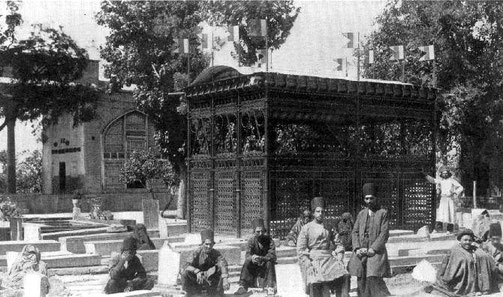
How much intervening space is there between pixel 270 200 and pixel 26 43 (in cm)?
2388

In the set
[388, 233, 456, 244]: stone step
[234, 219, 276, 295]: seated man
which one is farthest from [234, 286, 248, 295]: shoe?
[388, 233, 456, 244]: stone step

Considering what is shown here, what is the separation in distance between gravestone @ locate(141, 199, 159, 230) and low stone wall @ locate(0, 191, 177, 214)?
1501 centimetres

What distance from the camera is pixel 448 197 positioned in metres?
20.7

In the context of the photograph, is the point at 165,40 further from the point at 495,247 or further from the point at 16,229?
the point at 495,247

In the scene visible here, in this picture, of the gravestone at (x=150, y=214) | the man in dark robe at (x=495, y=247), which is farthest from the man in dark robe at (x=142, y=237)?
the gravestone at (x=150, y=214)

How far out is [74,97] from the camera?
40.2 meters

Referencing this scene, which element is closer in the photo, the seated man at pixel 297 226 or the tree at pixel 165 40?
the seated man at pixel 297 226

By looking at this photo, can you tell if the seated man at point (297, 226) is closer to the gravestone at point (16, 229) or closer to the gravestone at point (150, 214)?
the gravestone at point (150, 214)

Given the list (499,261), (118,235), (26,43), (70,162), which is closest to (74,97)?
(26,43)

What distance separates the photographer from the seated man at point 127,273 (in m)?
11.0

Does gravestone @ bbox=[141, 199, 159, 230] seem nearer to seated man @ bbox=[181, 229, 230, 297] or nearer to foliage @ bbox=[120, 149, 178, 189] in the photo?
seated man @ bbox=[181, 229, 230, 297]

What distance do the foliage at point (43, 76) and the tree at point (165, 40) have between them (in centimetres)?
774

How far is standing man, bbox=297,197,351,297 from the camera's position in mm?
10344

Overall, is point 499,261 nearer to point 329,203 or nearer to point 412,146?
point 329,203
